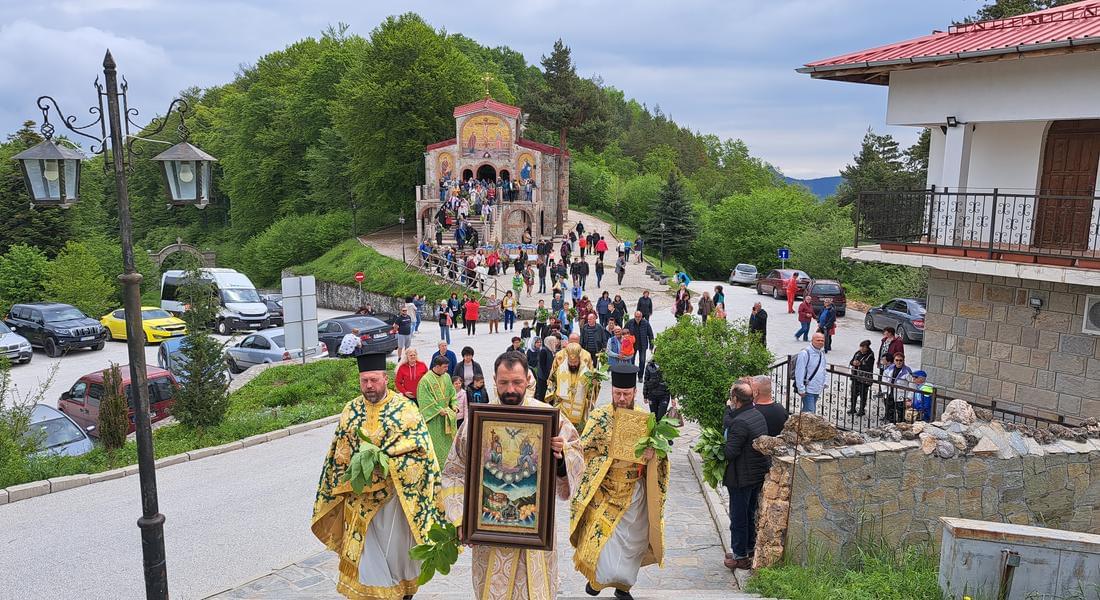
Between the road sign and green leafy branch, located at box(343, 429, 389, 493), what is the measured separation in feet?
40.3

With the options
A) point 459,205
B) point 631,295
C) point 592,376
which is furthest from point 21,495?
point 459,205

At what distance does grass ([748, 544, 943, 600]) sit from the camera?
6.54 metres

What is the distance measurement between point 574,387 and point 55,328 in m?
26.9

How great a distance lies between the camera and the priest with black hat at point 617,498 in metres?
6.29

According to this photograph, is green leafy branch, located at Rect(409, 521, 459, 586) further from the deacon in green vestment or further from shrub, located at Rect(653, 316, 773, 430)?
shrub, located at Rect(653, 316, 773, 430)

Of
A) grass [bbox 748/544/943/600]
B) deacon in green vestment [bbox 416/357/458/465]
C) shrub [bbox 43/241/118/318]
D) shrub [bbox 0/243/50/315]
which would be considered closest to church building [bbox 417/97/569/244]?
shrub [bbox 43/241/118/318]

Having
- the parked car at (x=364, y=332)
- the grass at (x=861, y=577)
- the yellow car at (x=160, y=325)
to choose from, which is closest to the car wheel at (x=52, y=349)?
the yellow car at (x=160, y=325)

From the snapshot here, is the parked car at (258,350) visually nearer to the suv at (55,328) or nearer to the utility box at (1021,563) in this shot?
the suv at (55,328)

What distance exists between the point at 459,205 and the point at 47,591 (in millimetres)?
37812

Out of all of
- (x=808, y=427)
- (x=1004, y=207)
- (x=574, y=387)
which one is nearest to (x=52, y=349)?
(x=574, y=387)

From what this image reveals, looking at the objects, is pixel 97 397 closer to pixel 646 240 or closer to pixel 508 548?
pixel 508 548

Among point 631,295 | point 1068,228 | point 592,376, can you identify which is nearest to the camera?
point 592,376

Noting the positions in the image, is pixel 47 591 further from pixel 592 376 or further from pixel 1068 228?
pixel 1068 228

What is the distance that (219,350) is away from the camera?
14898mm
